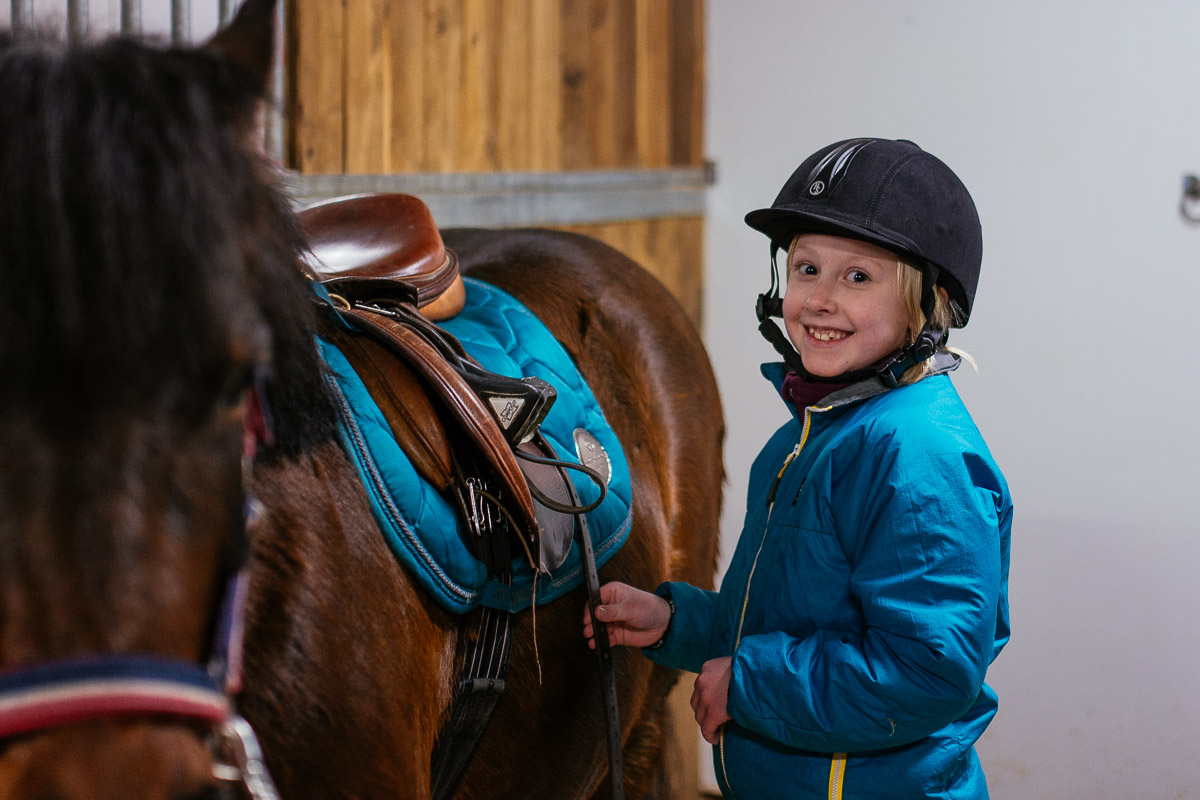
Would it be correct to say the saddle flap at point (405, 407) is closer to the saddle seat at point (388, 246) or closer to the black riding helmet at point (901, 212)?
the saddle seat at point (388, 246)

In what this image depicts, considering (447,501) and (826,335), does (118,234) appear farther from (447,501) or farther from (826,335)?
(826,335)

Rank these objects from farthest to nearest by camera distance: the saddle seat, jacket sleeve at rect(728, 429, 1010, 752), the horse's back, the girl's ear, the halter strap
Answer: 1. the horse's back
2. the saddle seat
3. jacket sleeve at rect(728, 429, 1010, 752)
4. the girl's ear
5. the halter strap

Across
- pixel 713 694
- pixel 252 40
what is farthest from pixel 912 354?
pixel 252 40

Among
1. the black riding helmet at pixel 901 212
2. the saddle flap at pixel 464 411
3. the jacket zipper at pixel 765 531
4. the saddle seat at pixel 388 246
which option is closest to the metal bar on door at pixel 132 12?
the saddle seat at pixel 388 246

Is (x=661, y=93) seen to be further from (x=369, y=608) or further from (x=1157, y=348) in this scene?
(x=369, y=608)

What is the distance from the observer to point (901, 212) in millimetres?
942

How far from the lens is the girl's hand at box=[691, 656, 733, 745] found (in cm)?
97

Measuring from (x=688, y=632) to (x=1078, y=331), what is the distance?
1.90 m

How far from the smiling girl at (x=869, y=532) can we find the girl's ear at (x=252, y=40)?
20.2 inches

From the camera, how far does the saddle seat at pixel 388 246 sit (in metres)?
1.24

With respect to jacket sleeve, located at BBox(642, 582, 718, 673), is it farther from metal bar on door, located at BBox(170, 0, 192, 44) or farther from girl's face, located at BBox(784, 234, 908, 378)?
metal bar on door, located at BBox(170, 0, 192, 44)

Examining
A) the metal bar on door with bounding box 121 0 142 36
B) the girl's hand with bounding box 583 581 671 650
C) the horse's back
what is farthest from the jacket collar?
the metal bar on door with bounding box 121 0 142 36

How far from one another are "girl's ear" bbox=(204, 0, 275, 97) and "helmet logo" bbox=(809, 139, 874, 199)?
20.8 inches

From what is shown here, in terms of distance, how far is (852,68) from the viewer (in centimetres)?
284
